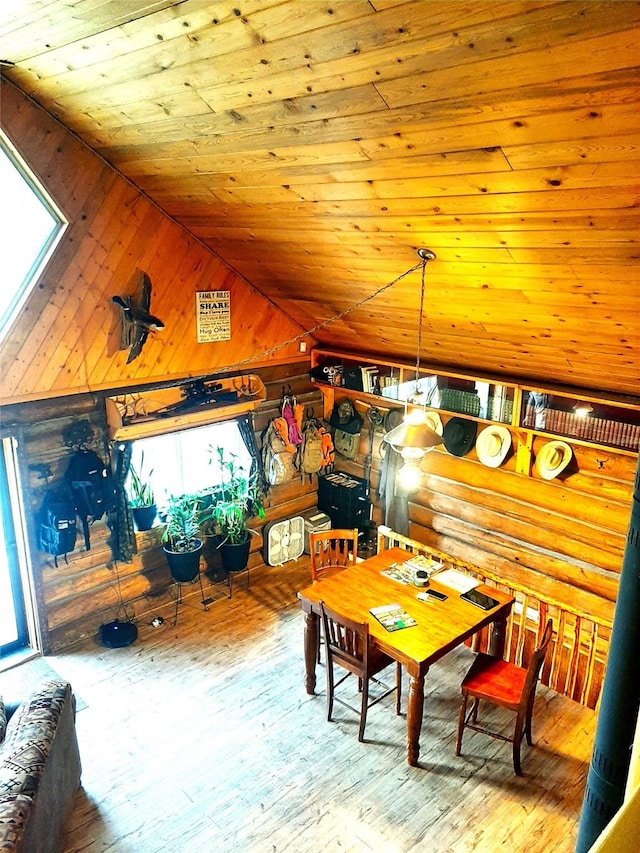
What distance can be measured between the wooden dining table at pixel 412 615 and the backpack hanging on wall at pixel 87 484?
5.88 ft

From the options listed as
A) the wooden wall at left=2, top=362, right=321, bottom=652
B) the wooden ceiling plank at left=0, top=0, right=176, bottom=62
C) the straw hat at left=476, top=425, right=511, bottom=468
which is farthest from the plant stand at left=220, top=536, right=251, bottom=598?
the wooden ceiling plank at left=0, top=0, right=176, bottom=62

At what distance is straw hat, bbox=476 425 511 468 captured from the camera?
17.2 feet

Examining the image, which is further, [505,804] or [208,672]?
[208,672]

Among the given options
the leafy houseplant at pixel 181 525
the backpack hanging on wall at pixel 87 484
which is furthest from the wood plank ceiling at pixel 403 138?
the leafy houseplant at pixel 181 525

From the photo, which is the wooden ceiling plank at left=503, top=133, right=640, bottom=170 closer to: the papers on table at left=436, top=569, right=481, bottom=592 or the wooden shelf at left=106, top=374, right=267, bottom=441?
the papers on table at left=436, top=569, right=481, bottom=592

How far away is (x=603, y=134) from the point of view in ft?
7.20

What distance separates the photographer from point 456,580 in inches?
181

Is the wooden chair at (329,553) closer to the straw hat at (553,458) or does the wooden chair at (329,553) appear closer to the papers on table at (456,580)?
the papers on table at (456,580)

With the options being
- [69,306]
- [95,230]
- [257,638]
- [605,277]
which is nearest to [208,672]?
[257,638]

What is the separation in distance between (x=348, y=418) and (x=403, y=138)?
4030mm

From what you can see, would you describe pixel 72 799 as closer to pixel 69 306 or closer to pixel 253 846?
pixel 253 846

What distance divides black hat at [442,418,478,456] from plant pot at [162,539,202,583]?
7.94 ft

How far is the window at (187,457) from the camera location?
5500 millimetres

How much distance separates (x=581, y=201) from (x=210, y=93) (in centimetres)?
172
